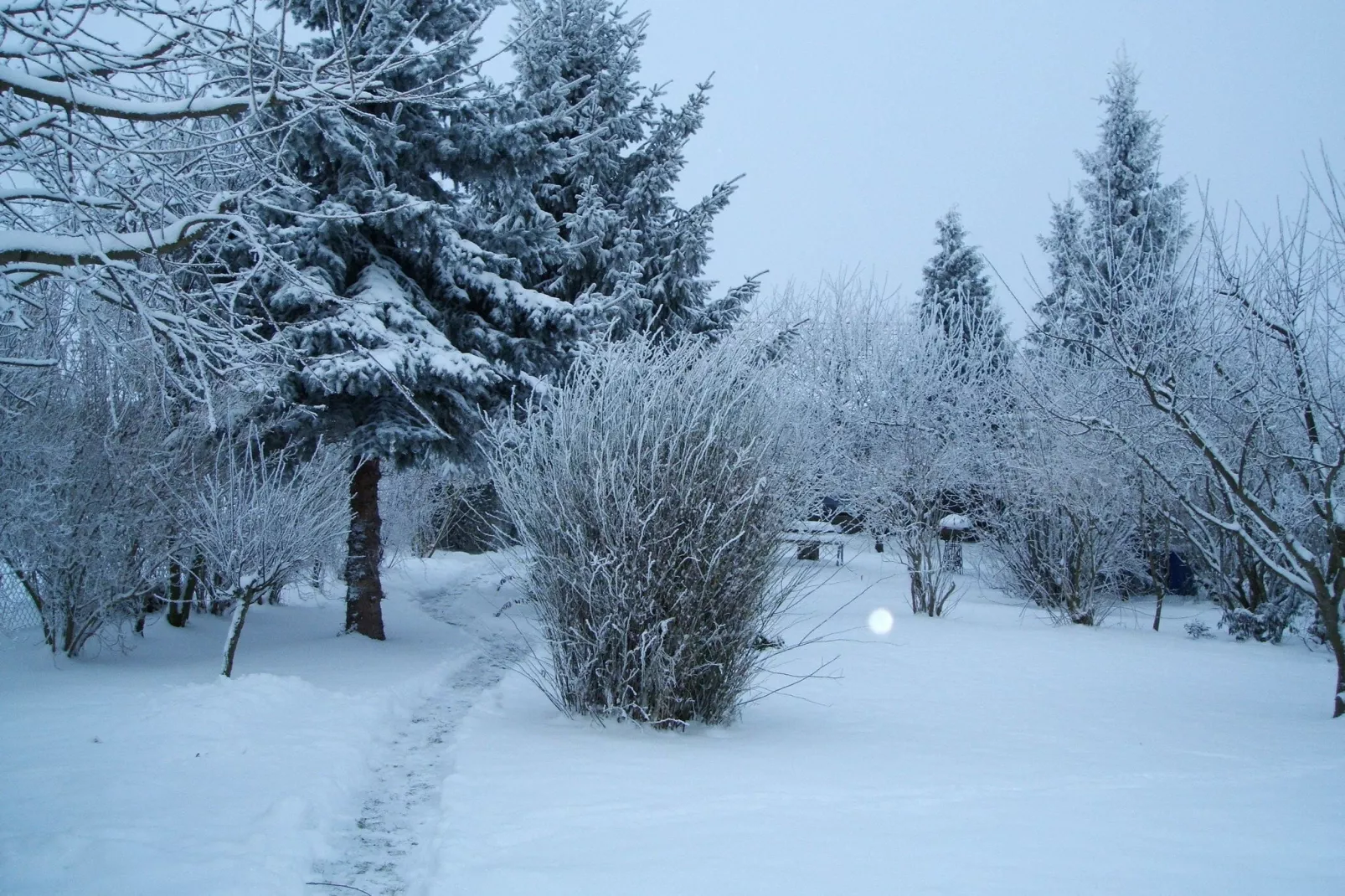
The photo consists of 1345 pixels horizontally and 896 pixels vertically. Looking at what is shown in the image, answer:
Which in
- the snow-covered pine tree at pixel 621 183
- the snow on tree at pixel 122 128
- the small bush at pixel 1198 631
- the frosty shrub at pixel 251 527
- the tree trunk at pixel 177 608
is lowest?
the tree trunk at pixel 177 608

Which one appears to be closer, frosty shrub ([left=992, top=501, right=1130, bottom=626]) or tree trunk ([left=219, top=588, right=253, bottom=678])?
tree trunk ([left=219, top=588, right=253, bottom=678])

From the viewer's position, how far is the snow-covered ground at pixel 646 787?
3633 millimetres

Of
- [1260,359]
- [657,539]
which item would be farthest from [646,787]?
[1260,359]

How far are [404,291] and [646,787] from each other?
7.99 m

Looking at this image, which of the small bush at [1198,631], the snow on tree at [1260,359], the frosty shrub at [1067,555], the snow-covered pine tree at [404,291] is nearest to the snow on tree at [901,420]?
the frosty shrub at [1067,555]

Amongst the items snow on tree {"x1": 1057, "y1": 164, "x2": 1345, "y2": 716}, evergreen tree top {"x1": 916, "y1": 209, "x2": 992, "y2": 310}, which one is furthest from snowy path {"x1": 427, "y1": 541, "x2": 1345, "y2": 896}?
evergreen tree top {"x1": 916, "y1": 209, "x2": 992, "y2": 310}

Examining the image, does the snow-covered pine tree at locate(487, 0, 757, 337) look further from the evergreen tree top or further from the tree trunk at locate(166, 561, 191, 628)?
the evergreen tree top

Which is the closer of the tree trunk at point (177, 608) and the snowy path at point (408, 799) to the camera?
the snowy path at point (408, 799)

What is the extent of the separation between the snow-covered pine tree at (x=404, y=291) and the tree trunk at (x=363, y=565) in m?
0.02

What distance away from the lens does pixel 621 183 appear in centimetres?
1742

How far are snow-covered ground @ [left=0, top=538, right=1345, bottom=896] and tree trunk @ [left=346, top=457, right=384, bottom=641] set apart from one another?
1592 millimetres

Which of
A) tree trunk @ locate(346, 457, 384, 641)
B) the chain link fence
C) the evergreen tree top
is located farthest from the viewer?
the evergreen tree top

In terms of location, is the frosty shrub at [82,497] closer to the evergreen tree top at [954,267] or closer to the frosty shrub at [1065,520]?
the frosty shrub at [1065,520]

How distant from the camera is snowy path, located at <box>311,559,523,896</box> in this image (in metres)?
4.03
